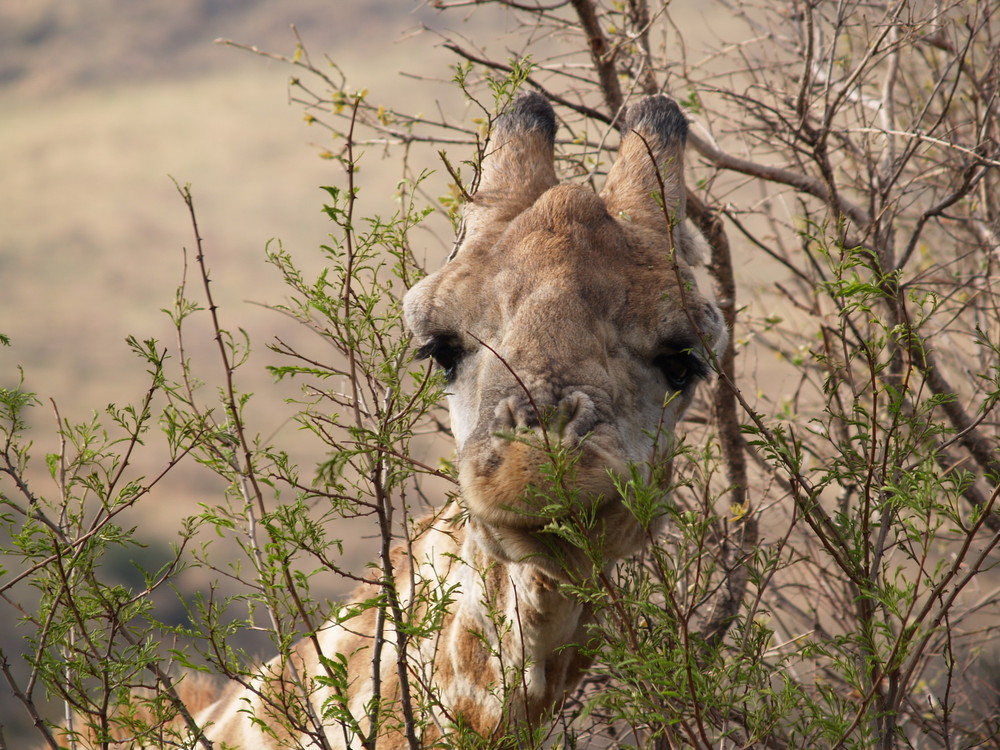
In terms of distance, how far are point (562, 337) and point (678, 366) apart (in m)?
0.50

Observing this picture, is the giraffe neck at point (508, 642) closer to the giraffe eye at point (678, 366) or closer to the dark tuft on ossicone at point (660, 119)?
the giraffe eye at point (678, 366)

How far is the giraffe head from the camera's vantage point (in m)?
2.22

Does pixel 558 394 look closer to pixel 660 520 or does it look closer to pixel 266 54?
pixel 660 520

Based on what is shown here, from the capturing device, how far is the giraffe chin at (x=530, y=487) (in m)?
2.11

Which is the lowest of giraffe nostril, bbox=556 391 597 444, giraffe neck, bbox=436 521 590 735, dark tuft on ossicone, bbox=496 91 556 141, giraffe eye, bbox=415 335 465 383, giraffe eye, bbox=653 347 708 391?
giraffe neck, bbox=436 521 590 735

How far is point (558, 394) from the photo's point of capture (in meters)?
2.35

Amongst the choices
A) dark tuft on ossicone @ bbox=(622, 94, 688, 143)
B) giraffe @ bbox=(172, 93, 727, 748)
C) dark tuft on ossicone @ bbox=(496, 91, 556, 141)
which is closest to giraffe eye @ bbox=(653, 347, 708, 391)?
giraffe @ bbox=(172, 93, 727, 748)

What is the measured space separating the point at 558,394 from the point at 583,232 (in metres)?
0.74

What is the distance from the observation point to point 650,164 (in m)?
3.46

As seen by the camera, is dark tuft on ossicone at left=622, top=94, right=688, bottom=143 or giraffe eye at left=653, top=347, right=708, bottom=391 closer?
giraffe eye at left=653, top=347, right=708, bottom=391

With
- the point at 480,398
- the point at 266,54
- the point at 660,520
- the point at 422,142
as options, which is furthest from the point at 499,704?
the point at 266,54

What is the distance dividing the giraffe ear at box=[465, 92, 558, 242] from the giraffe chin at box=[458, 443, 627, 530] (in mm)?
1292

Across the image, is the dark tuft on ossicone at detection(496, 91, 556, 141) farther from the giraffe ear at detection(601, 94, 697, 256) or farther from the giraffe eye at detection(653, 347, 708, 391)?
the giraffe eye at detection(653, 347, 708, 391)

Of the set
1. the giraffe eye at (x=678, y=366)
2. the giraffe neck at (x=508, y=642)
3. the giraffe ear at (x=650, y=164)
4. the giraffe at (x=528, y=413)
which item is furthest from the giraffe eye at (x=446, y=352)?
the giraffe ear at (x=650, y=164)
